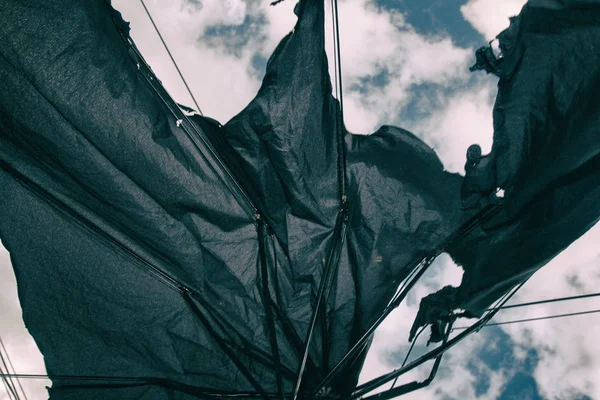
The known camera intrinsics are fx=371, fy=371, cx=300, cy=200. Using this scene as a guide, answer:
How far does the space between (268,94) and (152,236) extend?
4.18ft

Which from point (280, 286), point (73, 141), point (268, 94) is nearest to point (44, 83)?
point (73, 141)

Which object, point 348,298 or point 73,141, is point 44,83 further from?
point 348,298

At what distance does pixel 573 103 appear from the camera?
2.10 metres

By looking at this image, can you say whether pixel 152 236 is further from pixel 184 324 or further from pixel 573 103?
pixel 573 103

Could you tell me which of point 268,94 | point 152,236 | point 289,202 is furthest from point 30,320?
point 268,94

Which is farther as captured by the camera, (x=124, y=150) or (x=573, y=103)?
(x=124, y=150)

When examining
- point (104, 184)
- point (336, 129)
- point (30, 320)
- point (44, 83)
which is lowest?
point (30, 320)

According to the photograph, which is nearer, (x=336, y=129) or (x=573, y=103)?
(x=573, y=103)

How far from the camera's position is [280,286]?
300 cm

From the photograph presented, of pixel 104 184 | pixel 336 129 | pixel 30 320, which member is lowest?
pixel 30 320

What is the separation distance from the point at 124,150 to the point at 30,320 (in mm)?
1298

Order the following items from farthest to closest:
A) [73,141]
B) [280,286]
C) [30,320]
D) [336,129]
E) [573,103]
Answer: [280,286] → [336,129] → [30,320] → [73,141] → [573,103]

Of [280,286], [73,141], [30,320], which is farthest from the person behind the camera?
[280,286]

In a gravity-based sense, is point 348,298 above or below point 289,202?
below
